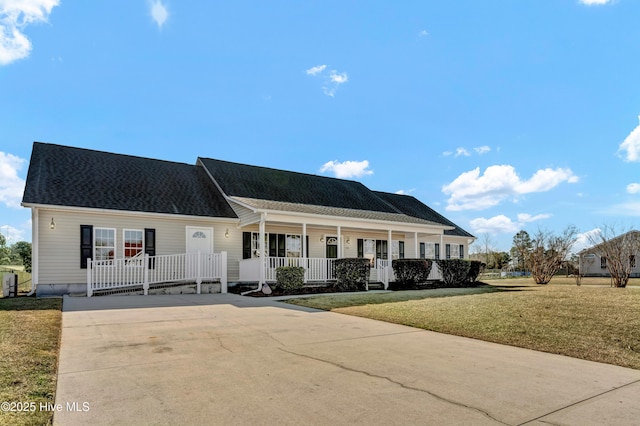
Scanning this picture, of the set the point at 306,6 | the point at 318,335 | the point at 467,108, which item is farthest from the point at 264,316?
the point at 467,108

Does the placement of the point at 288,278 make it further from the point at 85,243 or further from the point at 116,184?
the point at 116,184

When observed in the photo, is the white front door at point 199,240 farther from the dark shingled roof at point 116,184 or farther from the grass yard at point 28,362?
the grass yard at point 28,362

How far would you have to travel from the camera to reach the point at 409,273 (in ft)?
57.1

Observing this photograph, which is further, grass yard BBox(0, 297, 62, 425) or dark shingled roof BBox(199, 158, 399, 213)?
dark shingled roof BBox(199, 158, 399, 213)

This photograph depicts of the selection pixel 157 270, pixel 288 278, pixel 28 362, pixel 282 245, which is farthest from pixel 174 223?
pixel 28 362

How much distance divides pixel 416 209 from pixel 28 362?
75.2 feet

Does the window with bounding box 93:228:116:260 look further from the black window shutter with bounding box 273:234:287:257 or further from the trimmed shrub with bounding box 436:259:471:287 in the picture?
the trimmed shrub with bounding box 436:259:471:287

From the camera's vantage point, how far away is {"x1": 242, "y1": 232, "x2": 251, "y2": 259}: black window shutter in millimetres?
17516

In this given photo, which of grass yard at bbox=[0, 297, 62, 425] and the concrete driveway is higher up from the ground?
grass yard at bbox=[0, 297, 62, 425]

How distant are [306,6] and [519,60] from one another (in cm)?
775

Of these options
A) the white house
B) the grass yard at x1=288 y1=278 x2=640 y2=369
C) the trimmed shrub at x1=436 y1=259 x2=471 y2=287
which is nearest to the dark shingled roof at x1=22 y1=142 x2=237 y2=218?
the white house

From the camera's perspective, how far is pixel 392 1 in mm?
12969

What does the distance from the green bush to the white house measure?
718 millimetres

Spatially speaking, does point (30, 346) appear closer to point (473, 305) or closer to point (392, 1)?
point (473, 305)
